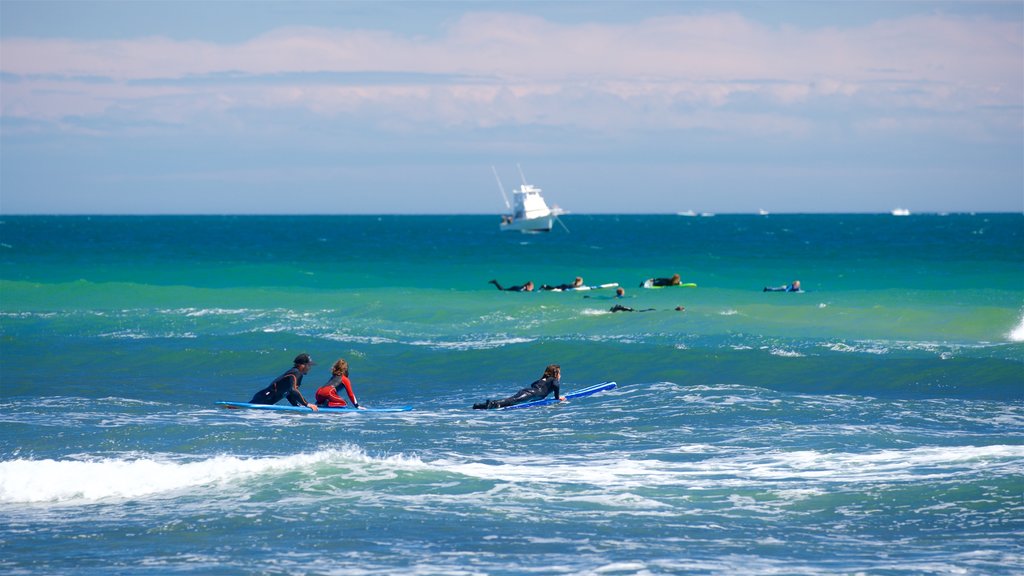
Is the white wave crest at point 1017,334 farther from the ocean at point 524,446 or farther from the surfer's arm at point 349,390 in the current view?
the surfer's arm at point 349,390

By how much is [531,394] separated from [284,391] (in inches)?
167

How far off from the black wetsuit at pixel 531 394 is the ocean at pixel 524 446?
0.43 metres

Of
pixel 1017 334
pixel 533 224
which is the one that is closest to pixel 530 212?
pixel 533 224

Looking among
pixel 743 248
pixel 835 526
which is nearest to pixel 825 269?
pixel 743 248

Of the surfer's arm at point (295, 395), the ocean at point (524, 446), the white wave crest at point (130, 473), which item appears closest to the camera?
the ocean at point (524, 446)

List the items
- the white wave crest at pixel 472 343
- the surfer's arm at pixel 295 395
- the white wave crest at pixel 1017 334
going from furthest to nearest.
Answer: the white wave crest at pixel 1017 334 < the white wave crest at pixel 472 343 < the surfer's arm at pixel 295 395

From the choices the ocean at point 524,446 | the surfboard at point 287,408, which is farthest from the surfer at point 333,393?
the ocean at point 524,446

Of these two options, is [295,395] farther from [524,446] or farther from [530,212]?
[530,212]

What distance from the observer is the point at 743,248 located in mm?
101188

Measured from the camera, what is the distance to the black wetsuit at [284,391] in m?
19.6

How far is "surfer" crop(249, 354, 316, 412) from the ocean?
0.83 m

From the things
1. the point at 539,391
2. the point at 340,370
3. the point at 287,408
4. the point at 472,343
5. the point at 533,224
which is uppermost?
the point at 533,224

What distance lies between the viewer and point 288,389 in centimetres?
1967

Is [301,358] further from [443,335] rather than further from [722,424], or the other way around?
[443,335]
